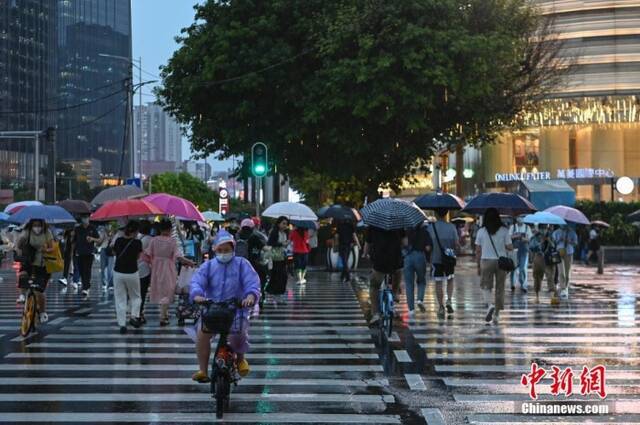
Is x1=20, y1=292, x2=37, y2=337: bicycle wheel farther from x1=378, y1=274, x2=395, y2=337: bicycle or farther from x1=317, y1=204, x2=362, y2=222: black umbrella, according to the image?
x1=317, y1=204, x2=362, y2=222: black umbrella

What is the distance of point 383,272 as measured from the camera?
50.1ft

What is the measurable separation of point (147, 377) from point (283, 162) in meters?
25.6

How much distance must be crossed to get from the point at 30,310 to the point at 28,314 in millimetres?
66

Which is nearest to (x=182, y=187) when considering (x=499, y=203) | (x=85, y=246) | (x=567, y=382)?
(x=85, y=246)

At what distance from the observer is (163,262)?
16.3 meters

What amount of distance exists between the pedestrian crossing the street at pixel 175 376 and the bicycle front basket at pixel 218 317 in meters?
0.77

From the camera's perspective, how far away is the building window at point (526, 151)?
65.6m

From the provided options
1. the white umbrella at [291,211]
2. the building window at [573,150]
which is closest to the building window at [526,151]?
the building window at [573,150]

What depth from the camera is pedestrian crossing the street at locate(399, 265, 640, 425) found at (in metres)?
9.39

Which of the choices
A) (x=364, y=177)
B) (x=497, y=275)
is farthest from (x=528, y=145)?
(x=497, y=275)

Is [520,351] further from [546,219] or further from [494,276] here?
[546,219]

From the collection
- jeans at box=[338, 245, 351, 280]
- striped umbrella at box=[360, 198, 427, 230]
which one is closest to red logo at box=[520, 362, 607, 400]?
striped umbrella at box=[360, 198, 427, 230]

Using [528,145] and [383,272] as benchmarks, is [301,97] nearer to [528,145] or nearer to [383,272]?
[383,272]

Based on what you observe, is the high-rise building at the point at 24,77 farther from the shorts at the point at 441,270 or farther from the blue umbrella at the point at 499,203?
the shorts at the point at 441,270
